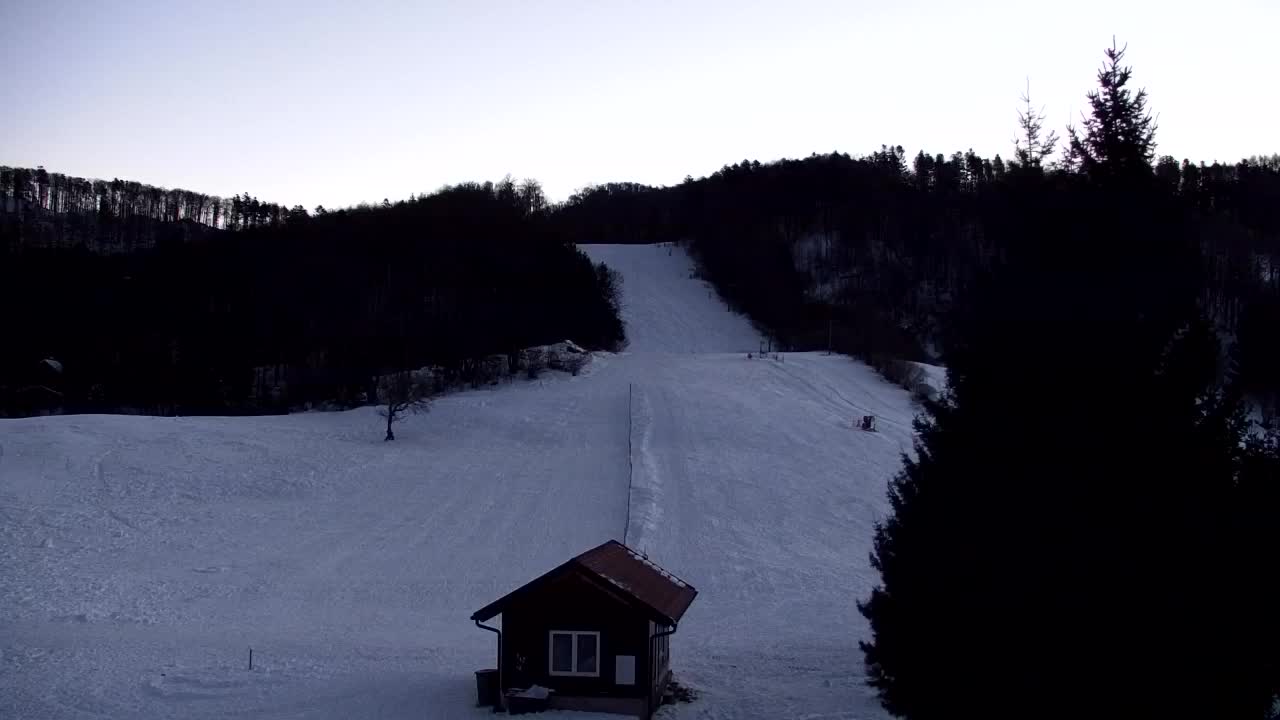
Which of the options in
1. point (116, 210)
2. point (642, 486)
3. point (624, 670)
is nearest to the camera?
point (624, 670)

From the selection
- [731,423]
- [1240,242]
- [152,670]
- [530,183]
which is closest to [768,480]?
[731,423]

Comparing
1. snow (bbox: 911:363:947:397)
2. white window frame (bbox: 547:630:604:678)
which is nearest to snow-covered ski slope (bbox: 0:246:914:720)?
white window frame (bbox: 547:630:604:678)

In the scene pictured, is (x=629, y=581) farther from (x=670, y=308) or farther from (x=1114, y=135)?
(x=670, y=308)

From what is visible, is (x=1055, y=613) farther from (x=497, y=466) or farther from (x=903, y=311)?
(x=903, y=311)

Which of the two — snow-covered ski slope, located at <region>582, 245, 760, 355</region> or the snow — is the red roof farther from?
snow-covered ski slope, located at <region>582, 245, 760, 355</region>

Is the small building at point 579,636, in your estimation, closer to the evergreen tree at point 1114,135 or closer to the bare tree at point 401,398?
the evergreen tree at point 1114,135

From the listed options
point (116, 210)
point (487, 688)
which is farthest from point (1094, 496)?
point (116, 210)

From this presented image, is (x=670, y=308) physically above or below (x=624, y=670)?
above

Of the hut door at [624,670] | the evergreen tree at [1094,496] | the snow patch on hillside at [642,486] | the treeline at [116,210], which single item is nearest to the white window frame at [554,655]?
the hut door at [624,670]
